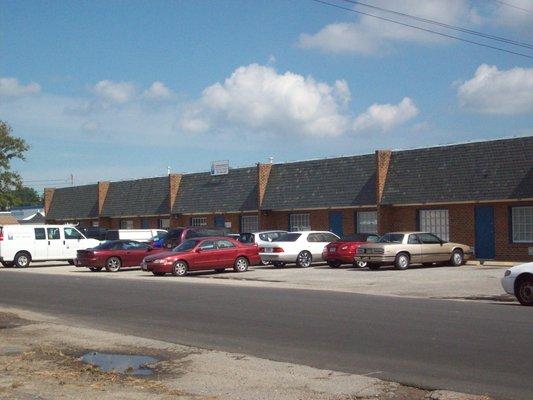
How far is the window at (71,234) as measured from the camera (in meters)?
39.1

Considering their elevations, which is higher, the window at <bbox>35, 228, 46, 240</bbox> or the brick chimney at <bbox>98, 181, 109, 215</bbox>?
the brick chimney at <bbox>98, 181, 109, 215</bbox>

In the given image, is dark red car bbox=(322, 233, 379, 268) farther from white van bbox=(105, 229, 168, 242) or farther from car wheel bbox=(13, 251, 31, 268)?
car wheel bbox=(13, 251, 31, 268)

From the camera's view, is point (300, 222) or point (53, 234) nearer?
point (53, 234)

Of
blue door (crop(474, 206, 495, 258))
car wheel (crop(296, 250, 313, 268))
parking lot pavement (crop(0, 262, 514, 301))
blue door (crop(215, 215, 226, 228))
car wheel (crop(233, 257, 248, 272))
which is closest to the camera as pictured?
parking lot pavement (crop(0, 262, 514, 301))

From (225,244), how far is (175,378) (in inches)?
804

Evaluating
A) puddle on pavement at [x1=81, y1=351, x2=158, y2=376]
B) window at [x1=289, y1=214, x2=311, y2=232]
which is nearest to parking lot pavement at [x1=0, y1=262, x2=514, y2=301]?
window at [x1=289, y1=214, x2=311, y2=232]

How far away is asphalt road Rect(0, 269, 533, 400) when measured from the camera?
10094 millimetres

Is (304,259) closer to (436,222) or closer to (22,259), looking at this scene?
(436,222)

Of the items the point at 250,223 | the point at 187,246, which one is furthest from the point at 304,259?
the point at 250,223

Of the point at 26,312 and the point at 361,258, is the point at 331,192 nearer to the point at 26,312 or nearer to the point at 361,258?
the point at 361,258

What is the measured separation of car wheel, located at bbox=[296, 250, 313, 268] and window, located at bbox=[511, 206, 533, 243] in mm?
8687

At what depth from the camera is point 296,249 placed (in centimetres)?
3266

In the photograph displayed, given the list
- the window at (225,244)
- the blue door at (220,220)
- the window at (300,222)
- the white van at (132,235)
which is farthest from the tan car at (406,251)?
the blue door at (220,220)

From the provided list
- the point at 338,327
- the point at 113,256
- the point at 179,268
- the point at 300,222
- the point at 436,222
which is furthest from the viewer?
the point at 300,222
